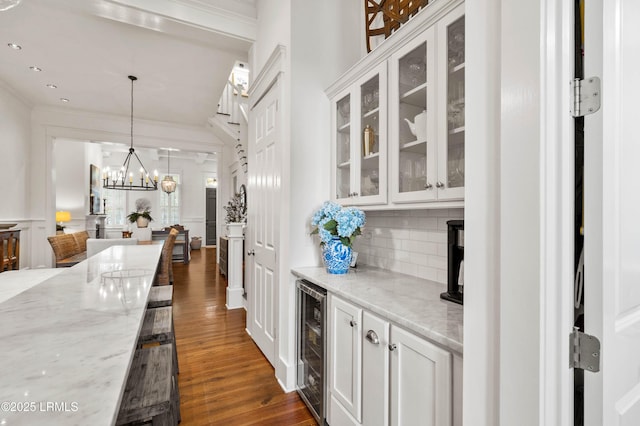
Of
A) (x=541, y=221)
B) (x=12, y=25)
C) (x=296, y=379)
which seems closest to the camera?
(x=541, y=221)

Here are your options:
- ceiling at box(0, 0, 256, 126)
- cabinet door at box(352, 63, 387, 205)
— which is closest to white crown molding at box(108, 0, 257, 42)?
ceiling at box(0, 0, 256, 126)

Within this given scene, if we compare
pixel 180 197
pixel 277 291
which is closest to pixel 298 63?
pixel 277 291

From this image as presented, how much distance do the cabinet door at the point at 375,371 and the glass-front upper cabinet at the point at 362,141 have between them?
0.76 metres

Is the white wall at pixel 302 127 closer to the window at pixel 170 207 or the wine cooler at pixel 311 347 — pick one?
the wine cooler at pixel 311 347

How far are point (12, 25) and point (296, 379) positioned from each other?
4.38m

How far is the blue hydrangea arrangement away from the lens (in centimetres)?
200

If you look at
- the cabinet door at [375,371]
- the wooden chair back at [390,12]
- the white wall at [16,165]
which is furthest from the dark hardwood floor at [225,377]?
the white wall at [16,165]

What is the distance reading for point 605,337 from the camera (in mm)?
793

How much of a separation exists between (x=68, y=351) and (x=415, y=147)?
162 cm

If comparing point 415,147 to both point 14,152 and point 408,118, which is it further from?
point 14,152

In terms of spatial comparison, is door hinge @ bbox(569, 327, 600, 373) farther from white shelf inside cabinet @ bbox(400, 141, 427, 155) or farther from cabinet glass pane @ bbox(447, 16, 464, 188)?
white shelf inside cabinet @ bbox(400, 141, 427, 155)

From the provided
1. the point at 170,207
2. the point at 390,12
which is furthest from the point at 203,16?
the point at 170,207

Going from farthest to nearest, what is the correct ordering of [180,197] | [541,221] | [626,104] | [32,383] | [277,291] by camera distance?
[180,197] < [277,291] < [626,104] < [541,221] < [32,383]

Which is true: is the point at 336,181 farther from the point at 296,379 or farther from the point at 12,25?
the point at 12,25
